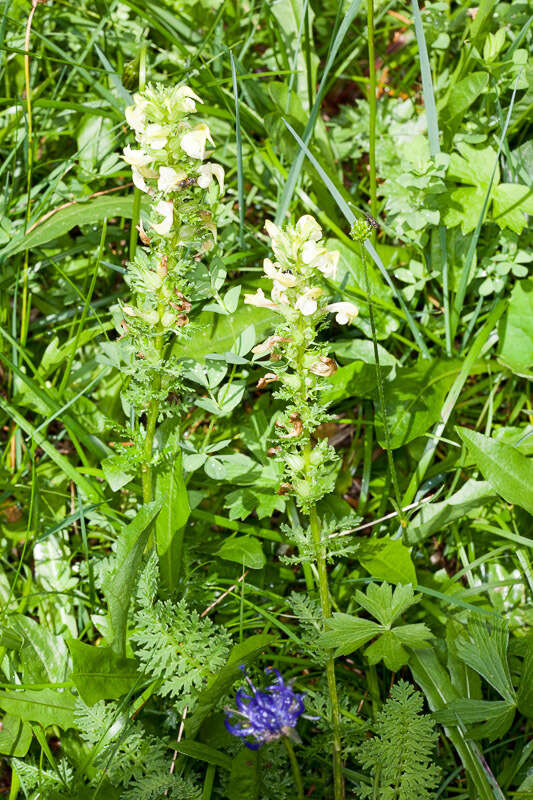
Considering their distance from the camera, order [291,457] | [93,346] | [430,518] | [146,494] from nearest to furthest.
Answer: [291,457] → [146,494] → [430,518] → [93,346]

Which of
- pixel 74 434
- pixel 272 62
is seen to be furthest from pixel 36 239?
pixel 272 62

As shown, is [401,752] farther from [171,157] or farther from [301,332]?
[171,157]

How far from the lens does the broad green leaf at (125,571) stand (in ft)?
7.23

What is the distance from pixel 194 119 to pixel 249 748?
7.96 feet

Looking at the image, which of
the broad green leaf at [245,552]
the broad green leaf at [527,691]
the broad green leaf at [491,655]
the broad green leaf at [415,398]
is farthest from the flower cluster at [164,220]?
the broad green leaf at [527,691]

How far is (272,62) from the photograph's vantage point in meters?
3.36

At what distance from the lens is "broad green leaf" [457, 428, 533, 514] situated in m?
2.51

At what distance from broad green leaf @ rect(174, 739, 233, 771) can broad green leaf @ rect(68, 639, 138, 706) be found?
249mm

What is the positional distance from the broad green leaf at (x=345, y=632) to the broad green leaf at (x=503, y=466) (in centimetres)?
68

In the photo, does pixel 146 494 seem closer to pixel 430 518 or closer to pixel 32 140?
pixel 430 518

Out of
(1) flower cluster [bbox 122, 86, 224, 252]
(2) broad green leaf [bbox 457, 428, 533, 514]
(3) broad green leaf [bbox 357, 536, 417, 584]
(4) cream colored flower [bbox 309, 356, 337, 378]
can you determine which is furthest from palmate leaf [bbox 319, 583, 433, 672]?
(1) flower cluster [bbox 122, 86, 224, 252]

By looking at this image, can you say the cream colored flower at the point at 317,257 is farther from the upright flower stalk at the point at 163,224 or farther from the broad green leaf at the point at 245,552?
the broad green leaf at the point at 245,552

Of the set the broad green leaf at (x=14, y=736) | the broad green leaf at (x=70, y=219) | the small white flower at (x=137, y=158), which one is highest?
the small white flower at (x=137, y=158)

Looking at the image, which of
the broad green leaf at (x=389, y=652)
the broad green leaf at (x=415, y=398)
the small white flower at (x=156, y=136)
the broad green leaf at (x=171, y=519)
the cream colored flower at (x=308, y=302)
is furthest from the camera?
the broad green leaf at (x=415, y=398)
